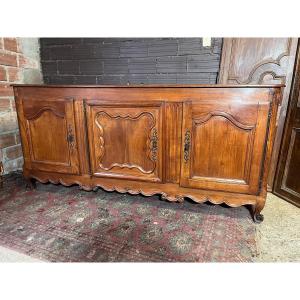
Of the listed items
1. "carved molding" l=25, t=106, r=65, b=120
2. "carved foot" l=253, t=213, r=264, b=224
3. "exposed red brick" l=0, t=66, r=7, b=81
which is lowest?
"carved foot" l=253, t=213, r=264, b=224

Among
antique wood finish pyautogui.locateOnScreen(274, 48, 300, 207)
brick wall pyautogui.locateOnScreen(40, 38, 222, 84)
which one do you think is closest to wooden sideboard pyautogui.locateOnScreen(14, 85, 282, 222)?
antique wood finish pyautogui.locateOnScreen(274, 48, 300, 207)

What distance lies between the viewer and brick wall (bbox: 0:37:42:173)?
237cm

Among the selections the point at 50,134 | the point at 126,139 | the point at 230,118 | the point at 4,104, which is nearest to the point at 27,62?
the point at 4,104

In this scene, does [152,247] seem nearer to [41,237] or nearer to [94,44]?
[41,237]

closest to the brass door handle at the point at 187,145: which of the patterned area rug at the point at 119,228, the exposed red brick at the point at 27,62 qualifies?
the patterned area rug at the point at 119,228

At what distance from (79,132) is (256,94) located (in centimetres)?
128

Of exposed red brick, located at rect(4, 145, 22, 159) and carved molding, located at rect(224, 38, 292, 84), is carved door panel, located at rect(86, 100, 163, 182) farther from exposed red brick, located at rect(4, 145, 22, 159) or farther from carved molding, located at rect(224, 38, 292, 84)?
exposed red brick, located at rect(4, 145, 22, 159)

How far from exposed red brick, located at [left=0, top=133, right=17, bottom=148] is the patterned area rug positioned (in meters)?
0.56

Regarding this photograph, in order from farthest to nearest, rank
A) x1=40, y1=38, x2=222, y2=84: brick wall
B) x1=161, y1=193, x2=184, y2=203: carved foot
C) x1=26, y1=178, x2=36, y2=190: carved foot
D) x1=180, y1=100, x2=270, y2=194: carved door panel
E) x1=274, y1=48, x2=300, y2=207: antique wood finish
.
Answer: x1=40, y1=38, x2=222, y2=84: brick wall < x1=26, y1=178, x2=36, y2=190: carved foot < x1=274, y1=48, x2=300, y2=207: antique wood finish < x1=161, y1=193, x2=184, y2=203: carved foot < x1=180, y1=100, x2=270, y2=194: carved door panel

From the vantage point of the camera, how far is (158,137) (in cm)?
164

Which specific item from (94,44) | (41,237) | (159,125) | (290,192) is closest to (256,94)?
(159,125)

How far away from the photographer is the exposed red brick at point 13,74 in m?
2.43

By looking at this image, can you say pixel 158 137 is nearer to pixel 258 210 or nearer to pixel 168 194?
pixel 168 194

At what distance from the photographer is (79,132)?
5.88ft
